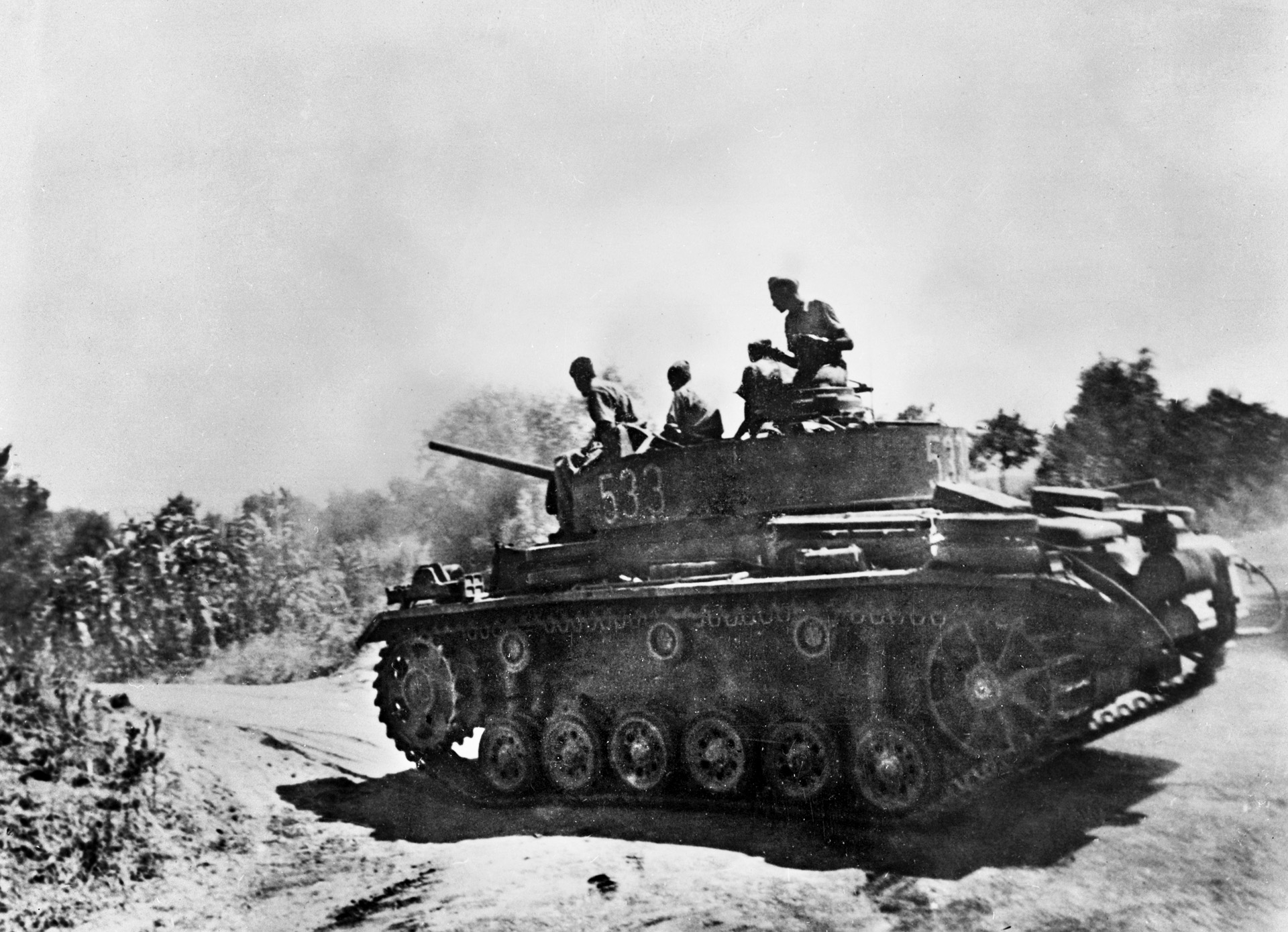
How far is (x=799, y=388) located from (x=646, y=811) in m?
4.08


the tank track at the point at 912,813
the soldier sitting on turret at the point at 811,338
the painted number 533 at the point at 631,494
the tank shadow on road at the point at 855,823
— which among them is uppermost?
the soldier sitting on turret at the point at 811,338

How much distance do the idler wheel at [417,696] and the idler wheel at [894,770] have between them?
4.27 meters

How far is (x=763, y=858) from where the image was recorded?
700cm

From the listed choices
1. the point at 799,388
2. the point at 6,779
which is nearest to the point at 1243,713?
the point at 799,388

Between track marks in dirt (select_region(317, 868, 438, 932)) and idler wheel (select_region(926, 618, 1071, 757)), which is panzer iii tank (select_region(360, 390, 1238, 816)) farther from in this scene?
track marks in dirt (select_region(317, 868, 438, 932))

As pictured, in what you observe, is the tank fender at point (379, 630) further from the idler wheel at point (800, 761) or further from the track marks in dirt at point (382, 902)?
the idler wheel at point (800, 761)

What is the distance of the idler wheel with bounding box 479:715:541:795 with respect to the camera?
30.6 feet

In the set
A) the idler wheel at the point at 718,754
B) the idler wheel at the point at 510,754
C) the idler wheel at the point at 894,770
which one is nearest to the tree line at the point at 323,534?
the idler wheel at the point at 510,754

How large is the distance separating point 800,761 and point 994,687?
1748 millimetres

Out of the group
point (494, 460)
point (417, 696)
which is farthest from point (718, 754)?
point (494, 460)

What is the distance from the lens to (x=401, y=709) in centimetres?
1023

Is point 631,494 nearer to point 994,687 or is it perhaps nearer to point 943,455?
point 943,455

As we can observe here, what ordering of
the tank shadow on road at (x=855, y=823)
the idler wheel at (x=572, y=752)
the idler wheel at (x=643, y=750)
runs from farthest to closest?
the idler wheel at (x=572, y=752), the idler wheel at (x=643, y=750), the tank shadow on road at (x=855, y=823)

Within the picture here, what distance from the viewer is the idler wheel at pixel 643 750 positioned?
8.58 meters
